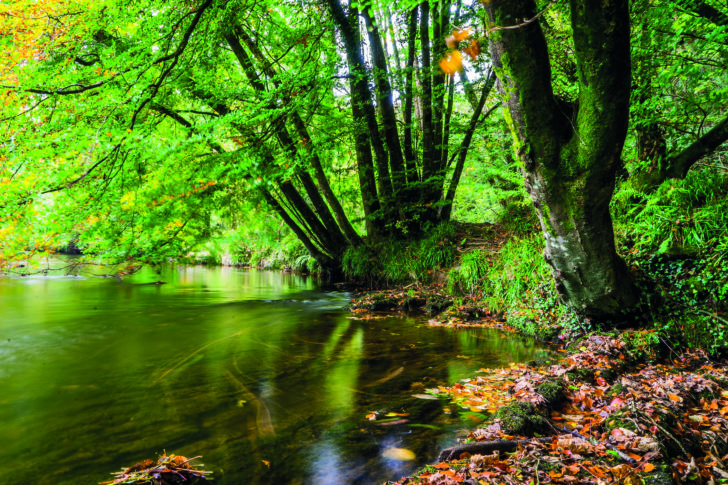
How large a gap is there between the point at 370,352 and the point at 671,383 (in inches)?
118

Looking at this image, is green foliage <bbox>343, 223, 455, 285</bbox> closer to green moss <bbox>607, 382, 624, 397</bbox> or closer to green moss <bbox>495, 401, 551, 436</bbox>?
green moss <bbox>607, 382, 624, 397</bbox>

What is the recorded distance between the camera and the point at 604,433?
79.4 inches

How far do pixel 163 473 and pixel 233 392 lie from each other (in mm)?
1390

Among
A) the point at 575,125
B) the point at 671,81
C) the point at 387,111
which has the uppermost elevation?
the point at 387,111

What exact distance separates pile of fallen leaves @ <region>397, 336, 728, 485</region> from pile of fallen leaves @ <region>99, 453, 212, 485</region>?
4.15ft

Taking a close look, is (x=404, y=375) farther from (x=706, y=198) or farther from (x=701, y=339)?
(x=706, y=198)

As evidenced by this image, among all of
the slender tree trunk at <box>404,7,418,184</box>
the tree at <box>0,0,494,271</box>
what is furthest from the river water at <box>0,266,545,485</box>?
the slender tree trunk at <box>404,7,418,184</box>

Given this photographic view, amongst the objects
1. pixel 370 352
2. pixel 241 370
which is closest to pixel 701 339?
pixel 370 352

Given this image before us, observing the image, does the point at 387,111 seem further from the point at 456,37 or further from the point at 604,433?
the point at 604,433

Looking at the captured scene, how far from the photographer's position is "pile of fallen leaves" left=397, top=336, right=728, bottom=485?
5.40 ft

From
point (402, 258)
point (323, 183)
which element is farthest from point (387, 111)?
point (402, 258)

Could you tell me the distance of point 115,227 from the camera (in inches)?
255

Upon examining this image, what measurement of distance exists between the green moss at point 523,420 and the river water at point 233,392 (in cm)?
41

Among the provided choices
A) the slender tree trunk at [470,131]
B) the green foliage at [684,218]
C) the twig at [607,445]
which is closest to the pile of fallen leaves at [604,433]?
the twig at [607,445]
